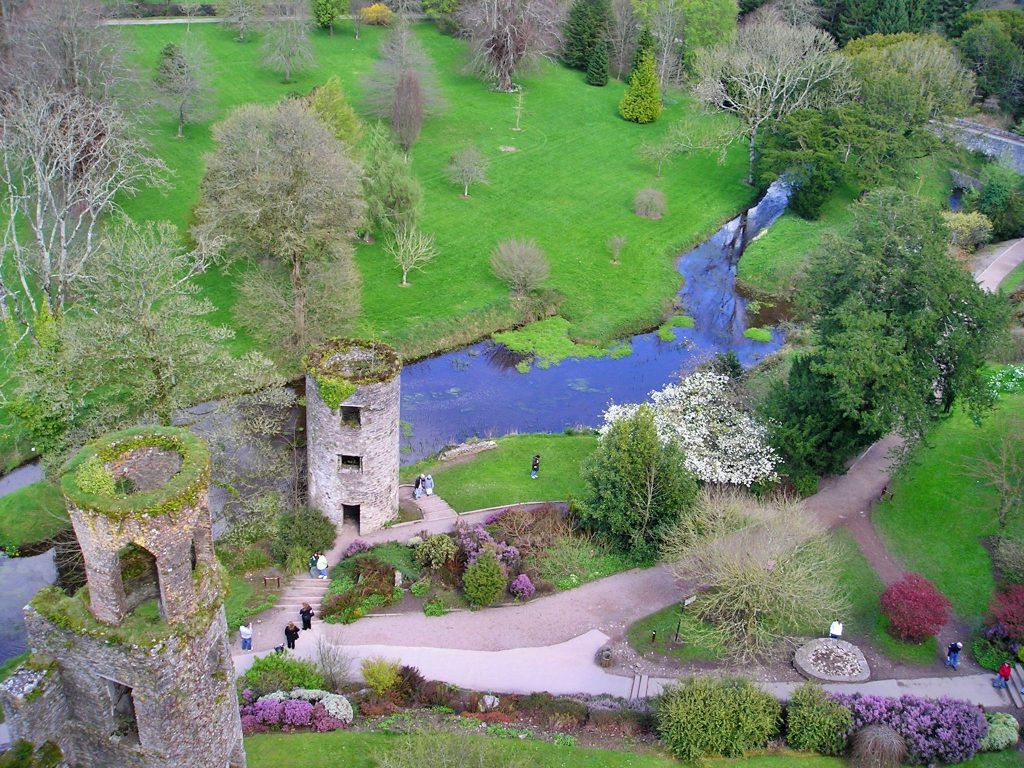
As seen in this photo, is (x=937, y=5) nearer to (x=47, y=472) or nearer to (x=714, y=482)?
(x=714, y=482)

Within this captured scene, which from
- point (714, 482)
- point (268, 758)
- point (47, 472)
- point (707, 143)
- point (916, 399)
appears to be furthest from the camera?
point (707, 143)

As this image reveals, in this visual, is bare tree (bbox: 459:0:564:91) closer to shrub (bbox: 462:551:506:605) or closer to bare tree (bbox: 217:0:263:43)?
bare tree (bbox: 217:0:263:43)

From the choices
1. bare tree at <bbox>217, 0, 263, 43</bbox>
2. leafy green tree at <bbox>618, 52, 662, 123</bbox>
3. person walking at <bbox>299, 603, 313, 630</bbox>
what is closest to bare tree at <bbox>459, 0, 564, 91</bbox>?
leafy green tree at <bbox>618, 52, 662, 123</bbox>

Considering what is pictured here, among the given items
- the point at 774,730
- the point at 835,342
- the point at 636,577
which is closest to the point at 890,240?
the point at 835,342

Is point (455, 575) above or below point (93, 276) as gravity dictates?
below

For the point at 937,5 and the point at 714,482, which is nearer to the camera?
the point at 714,482

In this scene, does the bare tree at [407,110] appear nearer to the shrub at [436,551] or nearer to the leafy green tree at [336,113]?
the leafy green tree at [336,113]

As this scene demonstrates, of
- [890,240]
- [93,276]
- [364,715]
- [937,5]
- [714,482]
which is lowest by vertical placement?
[364,715]

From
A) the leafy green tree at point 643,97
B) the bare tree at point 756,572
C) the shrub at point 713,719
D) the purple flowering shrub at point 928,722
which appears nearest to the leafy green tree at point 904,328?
the bare tree at point 756,572
